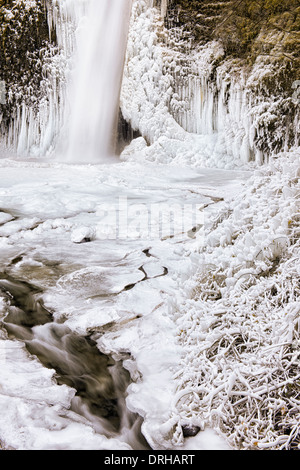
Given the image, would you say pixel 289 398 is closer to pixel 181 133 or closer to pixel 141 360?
pixel 141 360

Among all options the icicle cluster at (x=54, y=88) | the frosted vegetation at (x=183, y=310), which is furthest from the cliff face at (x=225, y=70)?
the frosted vegetation at (x=183, y=310)

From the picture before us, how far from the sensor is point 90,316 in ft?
8.07

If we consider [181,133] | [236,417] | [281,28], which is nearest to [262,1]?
[281,28]

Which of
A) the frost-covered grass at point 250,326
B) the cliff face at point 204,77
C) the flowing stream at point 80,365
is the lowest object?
the flowing stream at point 80,365

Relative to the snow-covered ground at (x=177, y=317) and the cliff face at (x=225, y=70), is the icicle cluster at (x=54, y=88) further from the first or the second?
the snow-covered ground at (x=177, y=317)

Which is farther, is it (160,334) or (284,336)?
(160,334)

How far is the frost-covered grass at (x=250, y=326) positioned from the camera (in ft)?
4.99

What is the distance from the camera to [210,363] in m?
1.75

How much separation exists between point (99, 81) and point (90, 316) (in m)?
8.70

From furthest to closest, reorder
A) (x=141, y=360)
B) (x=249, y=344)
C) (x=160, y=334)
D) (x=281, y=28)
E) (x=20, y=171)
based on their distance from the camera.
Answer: (x=281, y=28) < (x=20, y=171) < (x=160, y=334) < (x=141, y=360) < (x=249, y=344)

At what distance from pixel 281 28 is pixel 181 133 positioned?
3025mm

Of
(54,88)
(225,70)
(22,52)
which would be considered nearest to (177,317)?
(225,70)

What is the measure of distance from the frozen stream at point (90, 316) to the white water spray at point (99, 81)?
4.71 metres

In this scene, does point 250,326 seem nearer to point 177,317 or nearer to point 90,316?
point 177,317
